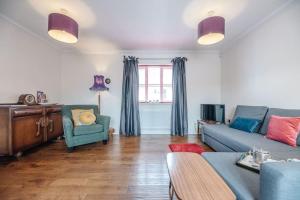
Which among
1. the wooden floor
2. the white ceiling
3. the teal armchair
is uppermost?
the white ceiling

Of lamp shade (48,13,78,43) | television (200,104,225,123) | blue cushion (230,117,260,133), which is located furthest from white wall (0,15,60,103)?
blue cushion (230,117,260,133)

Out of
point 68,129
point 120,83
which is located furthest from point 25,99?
point 120,83

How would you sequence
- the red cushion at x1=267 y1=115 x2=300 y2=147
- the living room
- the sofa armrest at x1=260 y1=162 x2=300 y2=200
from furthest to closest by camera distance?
the red cushion at x1=267 y1=115 x2=300 y2=147
the living room
the sofa armrest at x1=260 y1=162 x2=300 y2=200

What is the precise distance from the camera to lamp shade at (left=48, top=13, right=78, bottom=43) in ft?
7.53

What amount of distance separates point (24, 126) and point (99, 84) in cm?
191

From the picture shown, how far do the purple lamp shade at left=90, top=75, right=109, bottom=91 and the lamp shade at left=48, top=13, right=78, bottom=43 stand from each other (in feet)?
5.70

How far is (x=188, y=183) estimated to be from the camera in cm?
107

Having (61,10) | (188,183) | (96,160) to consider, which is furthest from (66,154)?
(188,183)

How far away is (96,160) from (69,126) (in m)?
0.90

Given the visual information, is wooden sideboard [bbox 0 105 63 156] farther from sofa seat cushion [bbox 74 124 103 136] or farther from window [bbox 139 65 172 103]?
window [bbox 139 65 172 103]

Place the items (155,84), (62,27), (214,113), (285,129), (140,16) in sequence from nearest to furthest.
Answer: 1. (285,129)
2. (62,27)
3. (140,16)
4. (214,113)
5. (155,84)

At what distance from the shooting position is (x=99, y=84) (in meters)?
4.25

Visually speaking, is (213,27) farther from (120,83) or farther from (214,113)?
(120,83)

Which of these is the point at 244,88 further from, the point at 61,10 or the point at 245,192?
the point at 61,10
